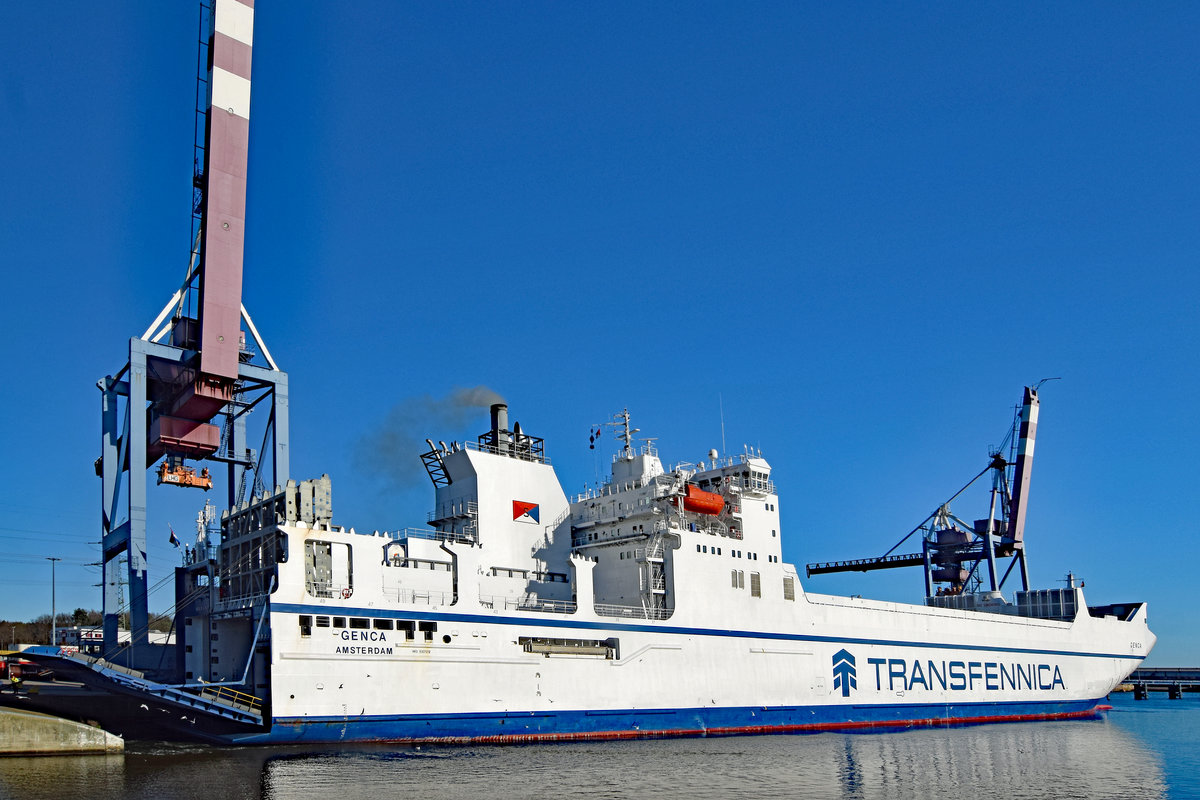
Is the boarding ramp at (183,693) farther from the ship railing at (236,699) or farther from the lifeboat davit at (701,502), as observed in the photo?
the lifeboat davit at (701,502)

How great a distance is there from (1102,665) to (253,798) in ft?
148

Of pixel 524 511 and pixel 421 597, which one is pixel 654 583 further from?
pixel 421 597

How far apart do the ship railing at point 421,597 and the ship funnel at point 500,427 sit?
6.74 metres

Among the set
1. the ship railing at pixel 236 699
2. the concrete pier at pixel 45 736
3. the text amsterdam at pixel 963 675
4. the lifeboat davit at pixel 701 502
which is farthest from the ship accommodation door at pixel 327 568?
the text amsterdam at pixel 963 675

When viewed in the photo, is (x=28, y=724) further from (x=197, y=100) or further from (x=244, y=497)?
(x=197, y=100)

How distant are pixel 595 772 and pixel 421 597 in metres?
7.58

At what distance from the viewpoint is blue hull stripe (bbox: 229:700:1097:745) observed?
25125 millimetres

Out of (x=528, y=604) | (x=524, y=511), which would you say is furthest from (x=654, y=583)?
(x=524, y=511)

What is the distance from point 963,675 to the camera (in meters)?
43.2

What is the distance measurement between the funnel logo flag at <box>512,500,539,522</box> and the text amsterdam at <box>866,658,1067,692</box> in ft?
48.9

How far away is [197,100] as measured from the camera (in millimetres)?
31234

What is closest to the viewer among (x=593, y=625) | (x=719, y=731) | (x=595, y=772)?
(x=595, y=772)

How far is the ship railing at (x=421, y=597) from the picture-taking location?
1102 inches

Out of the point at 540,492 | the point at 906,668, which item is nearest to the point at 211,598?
the point at 540,492
